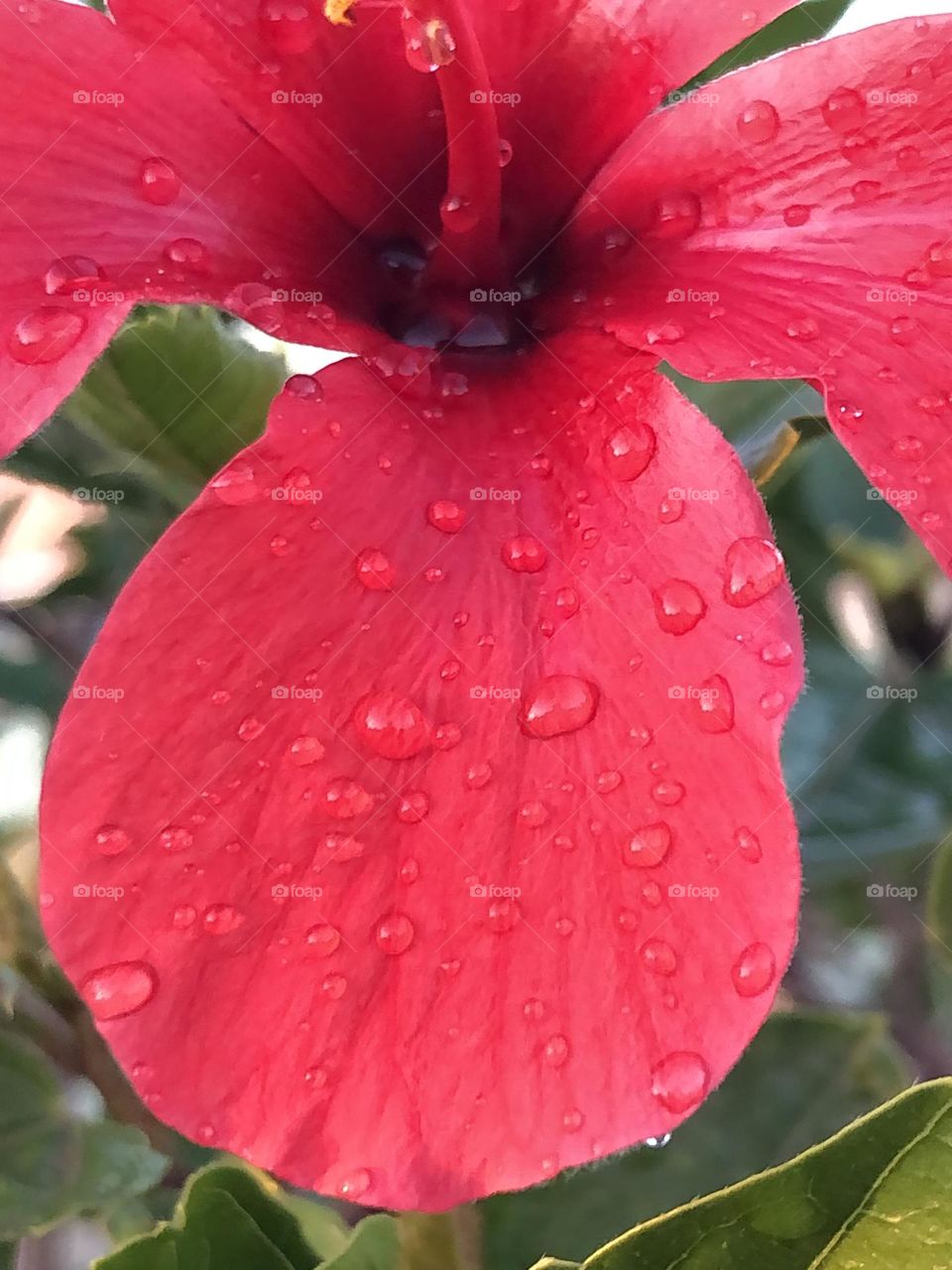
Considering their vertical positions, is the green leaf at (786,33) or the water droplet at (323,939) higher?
the green leaf at (786,33)

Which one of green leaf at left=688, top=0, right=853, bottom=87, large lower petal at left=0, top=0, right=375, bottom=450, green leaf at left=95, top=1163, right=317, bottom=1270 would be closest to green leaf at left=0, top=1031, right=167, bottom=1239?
green leaf at left=95, top=1163, right=317, bottom=1270

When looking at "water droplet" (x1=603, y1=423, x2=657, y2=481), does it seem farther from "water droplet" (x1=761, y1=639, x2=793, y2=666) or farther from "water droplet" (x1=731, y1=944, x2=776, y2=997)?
"water droplet" (x1=731, y1=944, x2=776, y2=997)

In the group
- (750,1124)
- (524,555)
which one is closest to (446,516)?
(524,555)

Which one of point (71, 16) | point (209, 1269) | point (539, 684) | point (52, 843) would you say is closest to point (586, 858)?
point (539, 684)

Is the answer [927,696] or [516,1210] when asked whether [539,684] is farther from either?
[927,696]

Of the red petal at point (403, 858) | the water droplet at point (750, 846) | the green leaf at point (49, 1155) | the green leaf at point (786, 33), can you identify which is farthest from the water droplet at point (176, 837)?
the green leaf at point (786, 33)

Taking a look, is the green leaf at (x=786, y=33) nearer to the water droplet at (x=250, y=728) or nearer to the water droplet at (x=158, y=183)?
the water droplet at (x=158, y=183)

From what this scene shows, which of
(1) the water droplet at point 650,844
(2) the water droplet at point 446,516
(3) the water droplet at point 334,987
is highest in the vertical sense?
(2) the water droplet at point 446,516
